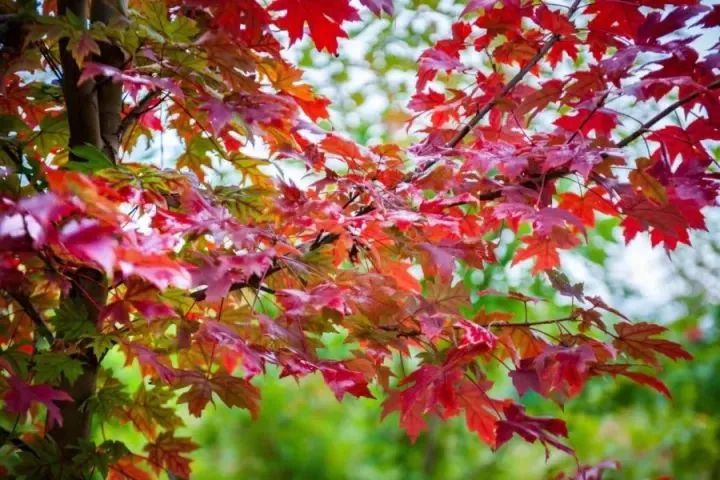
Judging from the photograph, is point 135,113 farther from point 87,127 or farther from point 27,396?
point 27,396

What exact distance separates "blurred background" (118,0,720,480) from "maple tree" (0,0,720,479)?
5.51ft

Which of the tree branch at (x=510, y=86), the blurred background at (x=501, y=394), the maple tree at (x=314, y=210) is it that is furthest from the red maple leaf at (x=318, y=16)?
the blurred background at (x=501, y=394)

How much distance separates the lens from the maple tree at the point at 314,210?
101 cm

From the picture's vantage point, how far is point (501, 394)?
393 cm

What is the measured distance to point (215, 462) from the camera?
3.54m

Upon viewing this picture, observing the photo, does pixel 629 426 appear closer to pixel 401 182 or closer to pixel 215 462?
pixel 215 462

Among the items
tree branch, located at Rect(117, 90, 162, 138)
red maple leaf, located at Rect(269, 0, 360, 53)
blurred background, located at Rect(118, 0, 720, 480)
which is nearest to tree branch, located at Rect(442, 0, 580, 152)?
red maple leaf, located at Rect(269, 0, 360, 53)

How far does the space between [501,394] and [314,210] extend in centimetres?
313

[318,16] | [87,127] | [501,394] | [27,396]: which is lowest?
[501,394]

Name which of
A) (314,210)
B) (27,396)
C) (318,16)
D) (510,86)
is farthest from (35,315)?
(510,86)

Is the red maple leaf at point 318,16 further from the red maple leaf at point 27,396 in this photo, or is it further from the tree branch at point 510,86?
the red maple leaf at point 27,396

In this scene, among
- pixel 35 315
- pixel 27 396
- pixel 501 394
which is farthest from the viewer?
pixel 501 394

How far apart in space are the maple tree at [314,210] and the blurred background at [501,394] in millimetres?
1680

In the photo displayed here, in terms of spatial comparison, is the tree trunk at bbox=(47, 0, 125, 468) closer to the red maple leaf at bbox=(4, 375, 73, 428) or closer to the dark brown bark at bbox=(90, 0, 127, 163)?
the dark brown bark at bbox=(90, 0, 127, 163)
